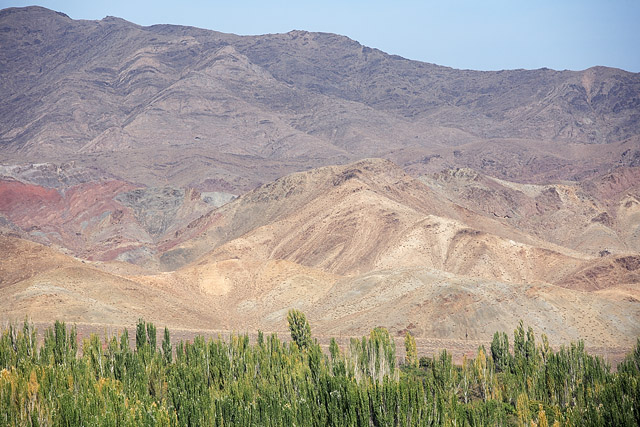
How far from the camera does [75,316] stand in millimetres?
62531

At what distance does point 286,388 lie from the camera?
32188 mm

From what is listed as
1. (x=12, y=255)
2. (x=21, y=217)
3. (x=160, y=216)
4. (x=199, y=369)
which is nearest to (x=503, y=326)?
(x=199, y=369)

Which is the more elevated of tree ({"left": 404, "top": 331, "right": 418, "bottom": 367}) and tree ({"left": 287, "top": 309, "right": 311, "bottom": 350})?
tree ({"left": 287, "top": 309, "right": 311, "bottom": 350})

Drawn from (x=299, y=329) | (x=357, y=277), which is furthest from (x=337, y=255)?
(x=299, y=329)

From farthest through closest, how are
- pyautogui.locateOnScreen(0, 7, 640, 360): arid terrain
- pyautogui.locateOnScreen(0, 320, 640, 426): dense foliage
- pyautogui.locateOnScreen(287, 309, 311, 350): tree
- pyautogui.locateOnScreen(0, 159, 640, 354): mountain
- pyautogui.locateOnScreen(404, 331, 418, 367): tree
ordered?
pyautogui.locateOnScreen(0, 7, 640, 360): arid terrain, pyautogui.locateOnScreen(0, 159, 640, 354): mountain, pyautogui.locateOnScreen(287, 309, 311, 350): tree, pyautogui.locateOnScreen(404, 331, 418, 367): tree, pyautogui.locateOnScreen(0, 320, 640, 426): dense foliage

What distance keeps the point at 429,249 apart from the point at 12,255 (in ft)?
161

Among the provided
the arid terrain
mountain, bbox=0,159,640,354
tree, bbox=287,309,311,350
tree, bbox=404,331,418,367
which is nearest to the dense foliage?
tree, bbox=404,331,418,367

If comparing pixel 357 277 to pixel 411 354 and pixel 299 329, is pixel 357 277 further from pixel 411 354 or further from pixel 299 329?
pixel 411 354

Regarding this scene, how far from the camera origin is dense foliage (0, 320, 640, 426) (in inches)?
988

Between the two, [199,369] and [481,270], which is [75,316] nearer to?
[199,369]

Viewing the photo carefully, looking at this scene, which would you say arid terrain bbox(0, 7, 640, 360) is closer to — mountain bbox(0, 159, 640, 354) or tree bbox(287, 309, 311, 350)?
mountain bbox(0, 159, 640, 354)

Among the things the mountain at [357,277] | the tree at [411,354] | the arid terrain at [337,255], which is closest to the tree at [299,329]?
the tree at [411,354]

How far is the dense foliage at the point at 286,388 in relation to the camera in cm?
2509

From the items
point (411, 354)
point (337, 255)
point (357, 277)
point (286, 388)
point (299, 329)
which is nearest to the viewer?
point (286, 388)
